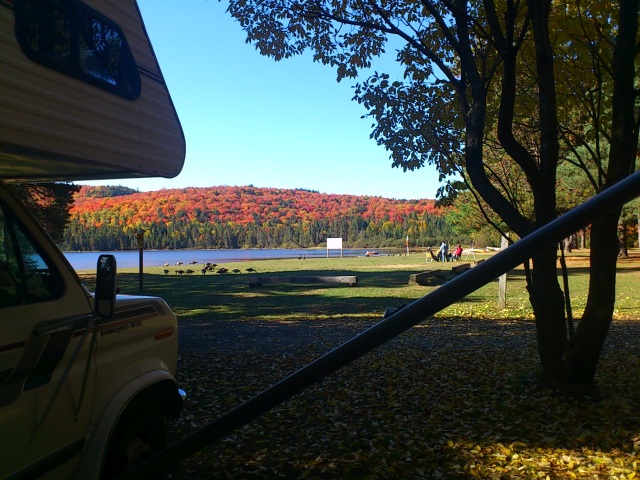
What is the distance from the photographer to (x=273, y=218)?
12262cm

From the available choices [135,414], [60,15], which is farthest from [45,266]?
[60,15]

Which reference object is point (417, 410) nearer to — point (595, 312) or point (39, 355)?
point (595, 312)

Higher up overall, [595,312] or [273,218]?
[273,218]

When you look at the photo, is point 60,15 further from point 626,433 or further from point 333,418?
point 626,433

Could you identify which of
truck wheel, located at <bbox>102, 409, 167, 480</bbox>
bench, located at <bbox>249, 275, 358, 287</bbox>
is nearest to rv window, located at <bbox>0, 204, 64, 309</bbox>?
truck wheel, located at <bbox>102, 409, 167, 480</bbox>

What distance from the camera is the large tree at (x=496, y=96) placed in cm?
579

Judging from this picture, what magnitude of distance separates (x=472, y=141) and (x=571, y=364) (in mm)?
2722

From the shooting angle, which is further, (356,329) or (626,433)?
(356,329)

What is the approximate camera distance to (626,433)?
16.2 feet

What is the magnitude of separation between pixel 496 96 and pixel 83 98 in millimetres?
7240

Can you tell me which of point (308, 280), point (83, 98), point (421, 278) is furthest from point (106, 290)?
point (421, 278)

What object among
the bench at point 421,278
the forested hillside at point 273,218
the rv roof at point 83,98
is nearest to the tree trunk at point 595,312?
the rv roof at point 83,98

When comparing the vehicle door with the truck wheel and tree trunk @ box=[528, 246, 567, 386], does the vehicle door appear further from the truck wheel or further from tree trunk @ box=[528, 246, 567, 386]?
tree trunk @ box=[528, 246, 567, 386]

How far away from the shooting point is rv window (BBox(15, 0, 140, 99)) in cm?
293
